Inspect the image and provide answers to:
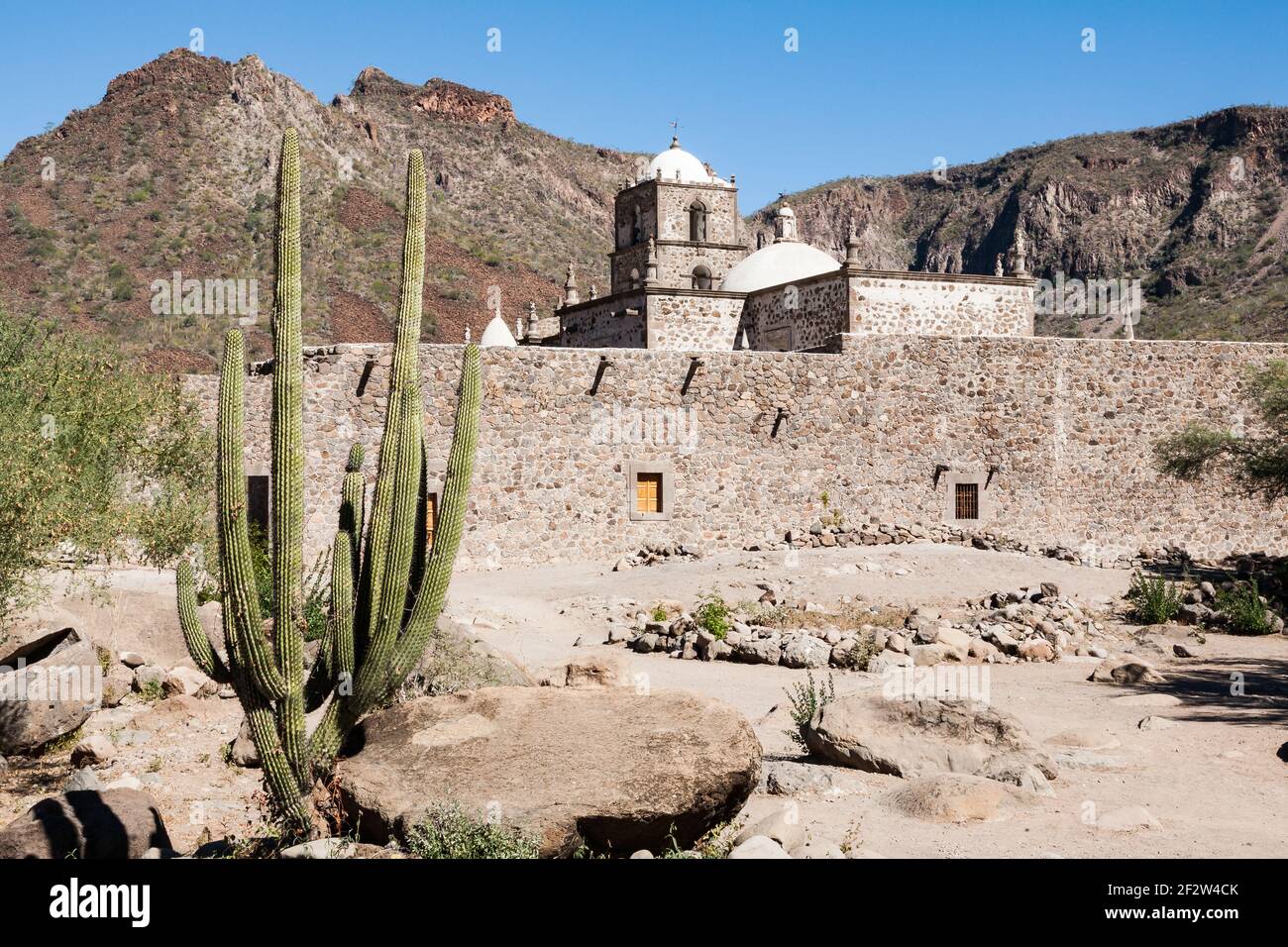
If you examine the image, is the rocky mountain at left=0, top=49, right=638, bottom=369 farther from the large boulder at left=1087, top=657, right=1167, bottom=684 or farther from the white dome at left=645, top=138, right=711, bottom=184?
the large boulder at left=1087, top=657, right=1167, bottom=684

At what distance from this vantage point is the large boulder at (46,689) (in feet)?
29.5

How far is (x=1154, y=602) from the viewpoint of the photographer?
15.6 m

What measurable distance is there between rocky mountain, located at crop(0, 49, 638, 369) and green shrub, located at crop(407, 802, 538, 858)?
3232 centimetres

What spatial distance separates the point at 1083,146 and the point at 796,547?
67666 mm

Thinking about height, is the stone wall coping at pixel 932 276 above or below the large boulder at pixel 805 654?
above

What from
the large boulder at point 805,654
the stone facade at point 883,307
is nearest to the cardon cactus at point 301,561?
the large boulder at point 805,654

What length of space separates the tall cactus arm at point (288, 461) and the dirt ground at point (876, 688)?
857 mm

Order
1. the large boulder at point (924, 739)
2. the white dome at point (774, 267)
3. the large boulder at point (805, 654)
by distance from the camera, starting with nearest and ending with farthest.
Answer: the large boulder at point (924, 739) → the large boulder at point (805, 654) → the white dome at point (774, 267)

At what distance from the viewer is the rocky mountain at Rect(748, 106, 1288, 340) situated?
5588 centimetres

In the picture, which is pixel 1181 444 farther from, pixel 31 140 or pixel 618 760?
pixel 31 140

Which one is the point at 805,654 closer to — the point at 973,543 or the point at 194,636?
the point at 194,636

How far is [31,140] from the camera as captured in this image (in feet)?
180

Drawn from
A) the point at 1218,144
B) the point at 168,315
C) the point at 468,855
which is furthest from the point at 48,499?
the point at 1218,144

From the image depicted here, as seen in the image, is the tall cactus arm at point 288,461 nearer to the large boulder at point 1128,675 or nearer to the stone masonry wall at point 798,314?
the large boulder at point 1128,675
